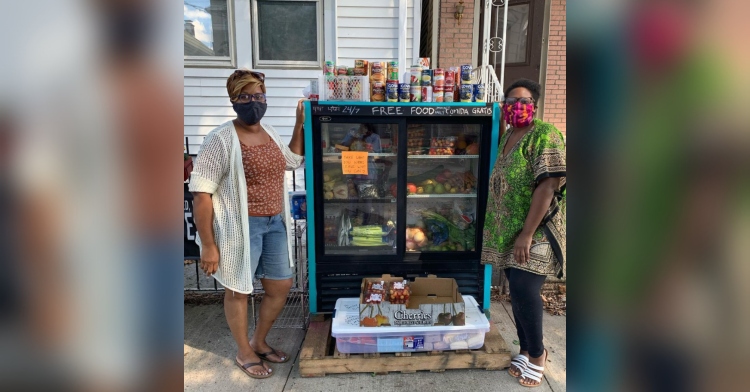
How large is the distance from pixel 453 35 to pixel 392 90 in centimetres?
393

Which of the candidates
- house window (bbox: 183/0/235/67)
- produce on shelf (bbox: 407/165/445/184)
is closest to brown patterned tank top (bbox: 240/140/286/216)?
produce on shelf (bbox: 407/165/445/184)

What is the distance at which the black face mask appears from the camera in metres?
2.67

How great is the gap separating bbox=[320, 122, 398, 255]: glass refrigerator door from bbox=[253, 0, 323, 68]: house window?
103 inches

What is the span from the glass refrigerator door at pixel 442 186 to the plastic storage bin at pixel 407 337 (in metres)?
0.81

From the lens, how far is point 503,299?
415 centimetres

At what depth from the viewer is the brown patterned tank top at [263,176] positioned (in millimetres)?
2697

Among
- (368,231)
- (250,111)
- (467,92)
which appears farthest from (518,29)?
(250,111)

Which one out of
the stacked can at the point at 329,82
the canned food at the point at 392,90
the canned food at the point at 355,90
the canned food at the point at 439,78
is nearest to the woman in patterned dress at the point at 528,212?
the canned food at the point at 439,78

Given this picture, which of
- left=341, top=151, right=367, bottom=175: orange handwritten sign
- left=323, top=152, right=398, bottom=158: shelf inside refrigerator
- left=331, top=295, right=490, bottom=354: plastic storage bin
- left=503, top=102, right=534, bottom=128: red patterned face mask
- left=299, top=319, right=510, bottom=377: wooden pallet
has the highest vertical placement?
left=503, top=102, right=534, bottom=128: red patterned face mask

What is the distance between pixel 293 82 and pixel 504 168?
406 centimetres

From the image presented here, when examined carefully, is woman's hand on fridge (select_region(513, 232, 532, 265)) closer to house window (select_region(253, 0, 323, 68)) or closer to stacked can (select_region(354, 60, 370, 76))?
stacked can (select_region(354, 60, 370, 76))
